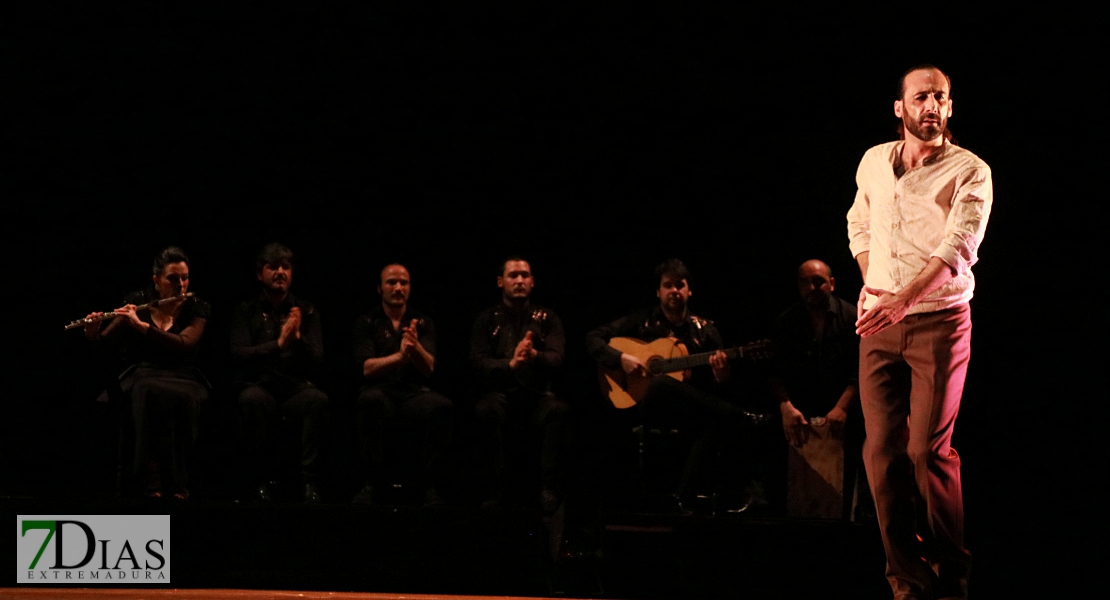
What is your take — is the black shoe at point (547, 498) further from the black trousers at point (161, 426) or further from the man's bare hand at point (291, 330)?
the black trousers at point (161, 426)

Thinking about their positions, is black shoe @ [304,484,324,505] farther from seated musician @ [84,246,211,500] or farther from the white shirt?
the white shirt

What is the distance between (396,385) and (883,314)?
276 cm

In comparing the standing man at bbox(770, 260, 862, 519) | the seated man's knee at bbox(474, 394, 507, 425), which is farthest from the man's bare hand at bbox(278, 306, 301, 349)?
the standing man at bbox(770, 260, 862, 519)

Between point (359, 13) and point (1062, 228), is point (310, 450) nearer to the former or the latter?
point (359, 13)

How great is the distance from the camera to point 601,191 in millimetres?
5262

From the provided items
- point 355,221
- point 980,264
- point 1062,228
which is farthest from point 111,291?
point 1062,228

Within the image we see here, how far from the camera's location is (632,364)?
4770 mm

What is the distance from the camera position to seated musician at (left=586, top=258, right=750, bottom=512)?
14.5 ft

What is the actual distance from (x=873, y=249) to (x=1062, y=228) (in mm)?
2229

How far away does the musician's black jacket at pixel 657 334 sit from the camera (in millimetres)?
4680

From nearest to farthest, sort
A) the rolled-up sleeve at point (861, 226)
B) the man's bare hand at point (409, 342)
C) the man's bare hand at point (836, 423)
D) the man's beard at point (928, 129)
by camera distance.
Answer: the man's beard at point (928, 129) < the rolled-up sleeve at point (861, 226) < the man's bare hand at point (836, 423) < the man's bare hand at point (409, 342)

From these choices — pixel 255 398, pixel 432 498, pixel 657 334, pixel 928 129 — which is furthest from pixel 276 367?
pixel 928 129

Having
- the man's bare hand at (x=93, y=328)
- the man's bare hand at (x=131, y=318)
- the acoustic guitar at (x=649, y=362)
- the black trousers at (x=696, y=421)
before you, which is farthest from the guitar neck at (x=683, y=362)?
the man's bare hand at (x=93, y=328)

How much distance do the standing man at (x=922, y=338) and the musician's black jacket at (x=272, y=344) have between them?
9.30 ft
